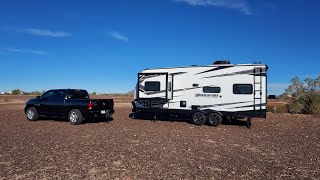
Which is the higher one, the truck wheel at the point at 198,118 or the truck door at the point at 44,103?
the truck door at the point at 44,103

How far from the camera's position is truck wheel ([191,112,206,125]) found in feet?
59.6

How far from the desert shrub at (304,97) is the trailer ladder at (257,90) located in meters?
12.0

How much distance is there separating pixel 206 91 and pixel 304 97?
44.5 feet

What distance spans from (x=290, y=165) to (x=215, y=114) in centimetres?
922

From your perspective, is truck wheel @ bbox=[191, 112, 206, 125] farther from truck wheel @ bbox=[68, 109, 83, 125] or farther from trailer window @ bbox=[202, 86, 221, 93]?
truck wheel @ bbox=[68, 109, 83, 125]

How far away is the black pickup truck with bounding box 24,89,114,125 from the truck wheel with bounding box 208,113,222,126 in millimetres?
5480

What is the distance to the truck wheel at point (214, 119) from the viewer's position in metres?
17.8

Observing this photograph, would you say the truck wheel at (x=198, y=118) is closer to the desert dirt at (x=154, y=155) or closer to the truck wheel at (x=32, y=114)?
the desert dirt at (x=154, y=155)

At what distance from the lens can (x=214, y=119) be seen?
707 inches

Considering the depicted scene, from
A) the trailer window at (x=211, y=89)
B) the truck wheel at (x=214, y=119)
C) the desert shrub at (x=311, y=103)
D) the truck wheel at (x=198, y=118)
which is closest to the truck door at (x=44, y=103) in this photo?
the truck wheel at (x=198, y=118)

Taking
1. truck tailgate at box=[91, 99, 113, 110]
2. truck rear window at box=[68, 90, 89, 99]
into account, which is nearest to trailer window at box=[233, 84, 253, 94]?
truck tailgate at box=[91, 99, 113, 110]

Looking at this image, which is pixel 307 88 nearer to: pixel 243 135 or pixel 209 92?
pixel 209 92

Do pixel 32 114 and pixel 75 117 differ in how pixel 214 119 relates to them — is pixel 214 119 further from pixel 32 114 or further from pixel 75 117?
pixel 32 114

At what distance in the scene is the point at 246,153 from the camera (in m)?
10.4
